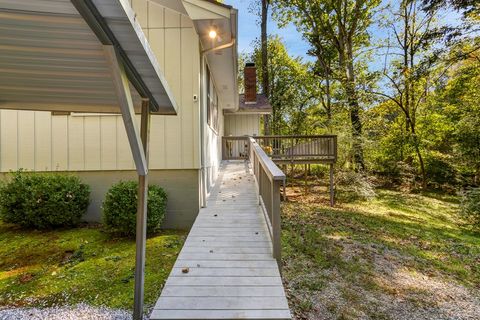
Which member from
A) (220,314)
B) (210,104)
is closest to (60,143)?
(210,104)

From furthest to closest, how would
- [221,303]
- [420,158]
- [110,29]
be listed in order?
[420,158], [221,303], [110,29]

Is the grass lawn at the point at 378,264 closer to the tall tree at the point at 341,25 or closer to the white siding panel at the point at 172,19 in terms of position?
the white siding panel at the point at 172,19

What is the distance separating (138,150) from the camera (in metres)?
2.68

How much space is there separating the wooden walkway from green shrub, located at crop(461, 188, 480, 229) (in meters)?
6.96

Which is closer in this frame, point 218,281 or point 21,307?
point 218,281

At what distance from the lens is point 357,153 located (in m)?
11.2

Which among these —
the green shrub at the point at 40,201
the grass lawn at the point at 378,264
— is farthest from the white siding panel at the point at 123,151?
the grass lawn at the point at 378,264

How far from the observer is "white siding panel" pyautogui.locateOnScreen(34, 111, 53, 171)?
6172mm

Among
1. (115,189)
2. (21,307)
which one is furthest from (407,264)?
(21,307)

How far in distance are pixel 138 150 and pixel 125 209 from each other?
3011mm

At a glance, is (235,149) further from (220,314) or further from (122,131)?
(220,314)

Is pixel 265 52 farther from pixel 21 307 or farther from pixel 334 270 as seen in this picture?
pixel 21 307

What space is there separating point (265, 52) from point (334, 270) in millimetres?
16137

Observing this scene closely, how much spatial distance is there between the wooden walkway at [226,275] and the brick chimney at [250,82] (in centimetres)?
934
